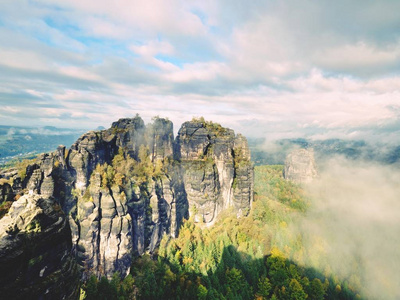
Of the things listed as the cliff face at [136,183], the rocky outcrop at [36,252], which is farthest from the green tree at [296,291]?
the rocky outcrop at [36,252]

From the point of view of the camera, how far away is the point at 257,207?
7169cm

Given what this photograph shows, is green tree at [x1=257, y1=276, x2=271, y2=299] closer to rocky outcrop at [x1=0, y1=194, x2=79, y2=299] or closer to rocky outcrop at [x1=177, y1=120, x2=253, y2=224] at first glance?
rocky outcrop at [x1=177, y1=120, x2=253, y2=224]

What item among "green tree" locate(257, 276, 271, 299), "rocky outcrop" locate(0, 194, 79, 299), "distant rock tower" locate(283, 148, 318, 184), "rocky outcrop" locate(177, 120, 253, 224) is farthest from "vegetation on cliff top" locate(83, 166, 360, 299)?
"distant rock tower" locate(283, 148, 318, 184)

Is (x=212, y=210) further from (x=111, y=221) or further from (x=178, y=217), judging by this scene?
(x=111, y=221)

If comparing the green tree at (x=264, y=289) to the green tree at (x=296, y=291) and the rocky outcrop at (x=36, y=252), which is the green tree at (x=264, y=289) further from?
the rocky outcrop at (x=36, y=252)

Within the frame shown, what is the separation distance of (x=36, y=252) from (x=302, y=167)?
143 meters

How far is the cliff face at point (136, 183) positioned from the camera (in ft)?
152

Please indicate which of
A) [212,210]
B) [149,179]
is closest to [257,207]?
[212,210]

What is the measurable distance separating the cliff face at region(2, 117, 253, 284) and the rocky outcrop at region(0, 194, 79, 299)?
112ft

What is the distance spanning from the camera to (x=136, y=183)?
53.7 metres

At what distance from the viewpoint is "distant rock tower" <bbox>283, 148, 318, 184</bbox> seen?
13425cm

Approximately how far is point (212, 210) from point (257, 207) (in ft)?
51.6

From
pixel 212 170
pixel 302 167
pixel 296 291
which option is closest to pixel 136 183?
pixel 212 170

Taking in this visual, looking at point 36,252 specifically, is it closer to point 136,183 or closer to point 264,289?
point 136,183
